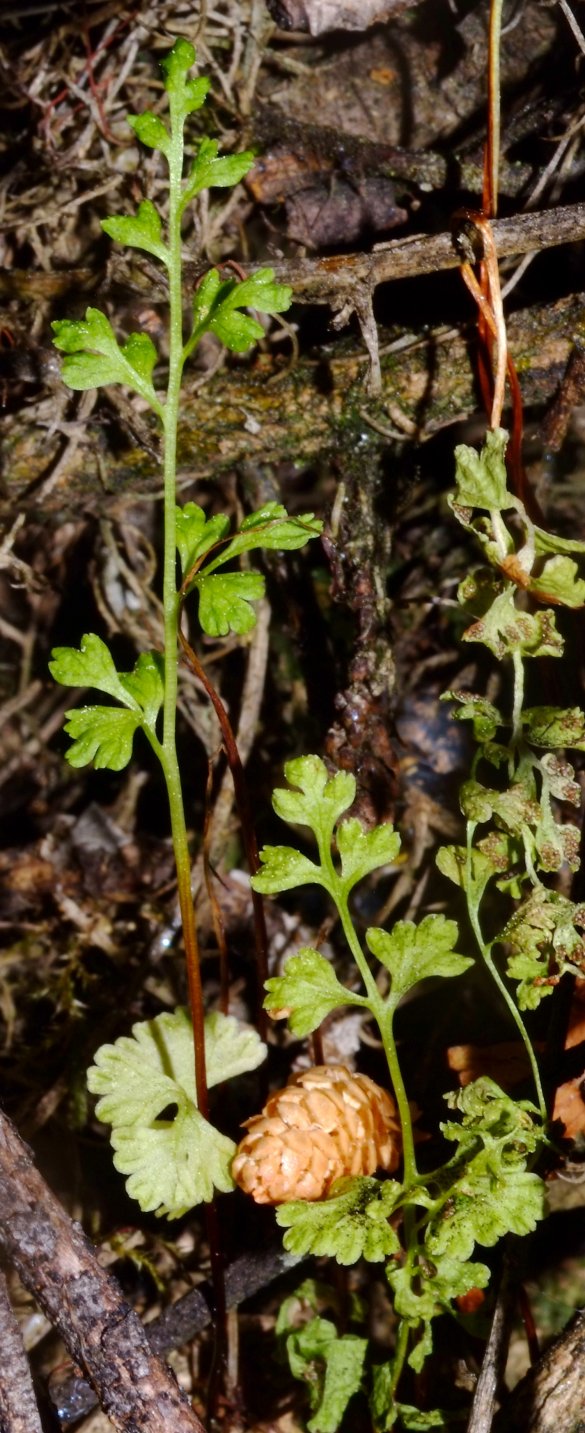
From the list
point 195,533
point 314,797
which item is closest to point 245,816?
point 314,797

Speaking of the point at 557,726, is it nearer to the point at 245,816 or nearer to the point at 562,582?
the point at 562,582

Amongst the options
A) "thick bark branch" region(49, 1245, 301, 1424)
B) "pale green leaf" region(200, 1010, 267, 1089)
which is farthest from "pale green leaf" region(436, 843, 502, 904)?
"thick bark branch" region(49, 1245, 301, 1424)

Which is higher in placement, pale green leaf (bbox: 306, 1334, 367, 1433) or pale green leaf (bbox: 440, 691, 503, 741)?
pale green leaf (bbox: 440, 691, 503, 741)

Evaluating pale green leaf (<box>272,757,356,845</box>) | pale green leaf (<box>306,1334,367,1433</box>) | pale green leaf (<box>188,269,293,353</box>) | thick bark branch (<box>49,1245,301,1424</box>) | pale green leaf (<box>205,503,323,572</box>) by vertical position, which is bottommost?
pale green leaf (<box>306,1334,367,1433</box>)

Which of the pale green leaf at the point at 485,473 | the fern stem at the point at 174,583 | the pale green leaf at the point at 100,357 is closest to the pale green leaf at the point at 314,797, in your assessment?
the fern stem at the point at 174,583

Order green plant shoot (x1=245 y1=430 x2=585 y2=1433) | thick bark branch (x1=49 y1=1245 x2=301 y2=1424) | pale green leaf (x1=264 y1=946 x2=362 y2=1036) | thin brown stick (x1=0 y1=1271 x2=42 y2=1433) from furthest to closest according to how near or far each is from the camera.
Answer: thick bark branch (x1=49 y1=1245 x2=301 y2=1424)
pale green leaf (x1=264 y1=946 x2=362 y2=1036)
green plant shoot (x1=245 y1=430 x2=585 y2=1433)
thin brown stick (x1=0 y1=1271 x2=42 y2=1433)

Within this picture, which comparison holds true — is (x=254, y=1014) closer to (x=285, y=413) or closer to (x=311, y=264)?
(x=285, y=413)

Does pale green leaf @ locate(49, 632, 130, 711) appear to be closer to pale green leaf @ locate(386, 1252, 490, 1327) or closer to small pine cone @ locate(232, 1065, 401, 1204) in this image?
small pine cone @ locate(232, 1065, 401, 1204)
